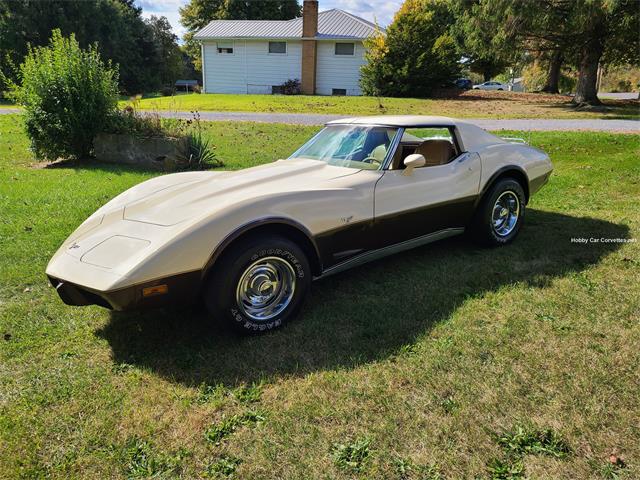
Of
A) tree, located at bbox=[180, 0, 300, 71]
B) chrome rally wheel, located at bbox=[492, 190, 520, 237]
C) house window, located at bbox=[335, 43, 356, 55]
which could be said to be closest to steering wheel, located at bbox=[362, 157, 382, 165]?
chrome rally wheel, located at bbox=[492, 190, 520, 237]

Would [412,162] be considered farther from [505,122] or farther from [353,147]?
[505,122]

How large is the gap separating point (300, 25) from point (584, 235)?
31243mm

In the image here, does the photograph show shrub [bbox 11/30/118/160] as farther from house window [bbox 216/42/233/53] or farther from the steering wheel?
house window [bbox 216/42/233/53]

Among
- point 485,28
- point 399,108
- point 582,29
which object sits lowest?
point 399,108

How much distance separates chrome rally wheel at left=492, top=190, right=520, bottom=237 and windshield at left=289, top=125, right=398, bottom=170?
1.58 m

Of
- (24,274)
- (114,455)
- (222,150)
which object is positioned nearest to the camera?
(114,455)

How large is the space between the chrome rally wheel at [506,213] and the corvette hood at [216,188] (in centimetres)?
195

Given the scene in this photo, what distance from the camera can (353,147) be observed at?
422cm

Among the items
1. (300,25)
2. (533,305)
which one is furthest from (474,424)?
(300,25)

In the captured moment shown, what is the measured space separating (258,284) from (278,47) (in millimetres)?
32024

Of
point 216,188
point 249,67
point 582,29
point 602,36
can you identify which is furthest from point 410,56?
point 216,188

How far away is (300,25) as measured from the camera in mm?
32344

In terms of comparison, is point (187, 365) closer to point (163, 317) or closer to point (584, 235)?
point (163, 317)

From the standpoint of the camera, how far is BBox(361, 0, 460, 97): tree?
2534cm
